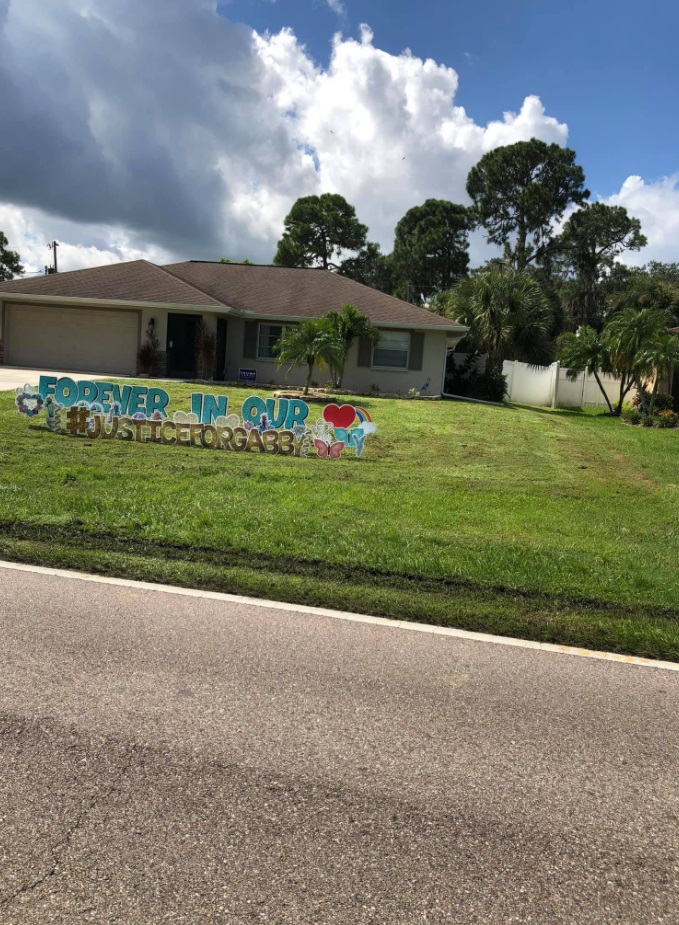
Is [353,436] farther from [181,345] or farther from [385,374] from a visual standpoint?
[181,345]

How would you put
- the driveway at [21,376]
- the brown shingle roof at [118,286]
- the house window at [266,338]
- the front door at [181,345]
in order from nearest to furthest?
the driveway at [21,376]
the brown shingle roof at [118,286]
the front door at [181,345]
the house window at [266,338]

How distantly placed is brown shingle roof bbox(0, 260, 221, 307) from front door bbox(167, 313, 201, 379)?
2.93 ft

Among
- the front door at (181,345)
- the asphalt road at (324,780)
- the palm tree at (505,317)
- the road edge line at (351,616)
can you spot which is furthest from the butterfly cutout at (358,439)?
the palm tree at (505,317)

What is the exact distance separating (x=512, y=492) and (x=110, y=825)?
7.68m

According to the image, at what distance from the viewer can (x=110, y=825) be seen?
271cm

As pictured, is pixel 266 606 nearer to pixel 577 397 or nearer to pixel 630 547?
pixel 630 547

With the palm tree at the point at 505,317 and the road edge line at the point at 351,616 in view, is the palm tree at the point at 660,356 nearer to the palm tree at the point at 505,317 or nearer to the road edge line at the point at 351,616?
the palm tree at the point at 505,317

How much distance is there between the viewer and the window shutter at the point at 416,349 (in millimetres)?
23203

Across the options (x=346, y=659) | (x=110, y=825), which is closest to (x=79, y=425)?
(x=346, y=659)

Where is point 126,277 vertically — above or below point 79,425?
above

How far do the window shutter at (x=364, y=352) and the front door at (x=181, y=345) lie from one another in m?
5.46

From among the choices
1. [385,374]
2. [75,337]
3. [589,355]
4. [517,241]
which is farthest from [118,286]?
[517,241]

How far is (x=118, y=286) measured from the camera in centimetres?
2309

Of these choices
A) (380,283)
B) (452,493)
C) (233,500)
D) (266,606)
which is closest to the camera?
(266,606)
